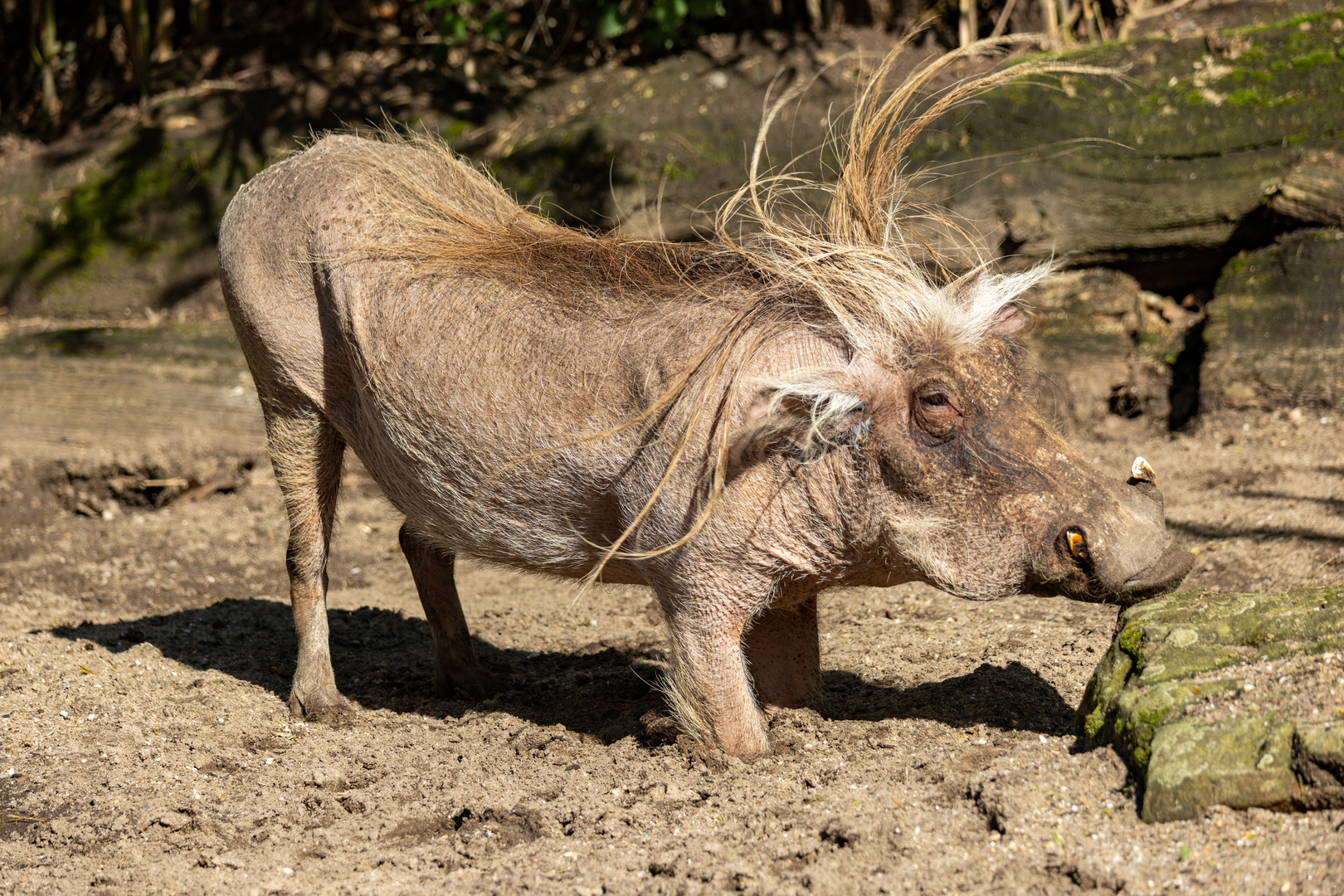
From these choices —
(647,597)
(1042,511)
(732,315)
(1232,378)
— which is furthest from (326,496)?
(1232,378)

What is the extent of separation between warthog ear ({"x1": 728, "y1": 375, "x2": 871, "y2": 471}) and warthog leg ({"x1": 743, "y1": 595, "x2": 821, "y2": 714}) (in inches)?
24.8

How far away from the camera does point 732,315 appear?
2822mm

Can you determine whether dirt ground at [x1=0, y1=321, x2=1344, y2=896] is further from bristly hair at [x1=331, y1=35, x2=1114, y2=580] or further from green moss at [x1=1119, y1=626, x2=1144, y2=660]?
bristly hair at [x1=331, y1=35, x2=1114, y2=580]

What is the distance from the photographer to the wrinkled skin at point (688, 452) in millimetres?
2615

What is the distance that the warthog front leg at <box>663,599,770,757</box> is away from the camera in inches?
112

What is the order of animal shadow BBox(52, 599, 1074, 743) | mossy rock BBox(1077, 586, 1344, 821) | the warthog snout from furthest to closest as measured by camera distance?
animal shadow BBox(52, 599, 1074, 743) < the warthog snout < mossy rock BBox(1077, 586, 1344, 821)

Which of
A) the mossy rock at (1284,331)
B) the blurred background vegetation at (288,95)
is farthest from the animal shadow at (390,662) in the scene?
the mossy rock at (1284,331)

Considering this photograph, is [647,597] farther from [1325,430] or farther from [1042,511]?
[1325,430]

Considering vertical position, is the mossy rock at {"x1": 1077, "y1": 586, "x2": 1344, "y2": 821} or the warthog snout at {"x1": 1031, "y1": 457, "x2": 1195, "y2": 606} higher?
the warthog snout at {"x1": 1031, "y1": 457, "x2": 1195, "y2": 606}

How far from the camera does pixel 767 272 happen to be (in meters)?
2.90

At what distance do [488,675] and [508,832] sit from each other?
128 centimetres

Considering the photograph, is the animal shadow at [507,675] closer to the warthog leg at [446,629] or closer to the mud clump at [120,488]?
the warthog leg at [446,629]

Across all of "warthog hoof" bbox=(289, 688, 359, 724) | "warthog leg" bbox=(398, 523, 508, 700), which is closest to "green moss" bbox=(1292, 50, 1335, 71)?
"warthog leg" bbox=(398, 523, 508, 700)

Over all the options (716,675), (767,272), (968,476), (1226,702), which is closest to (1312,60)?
(767,272)
